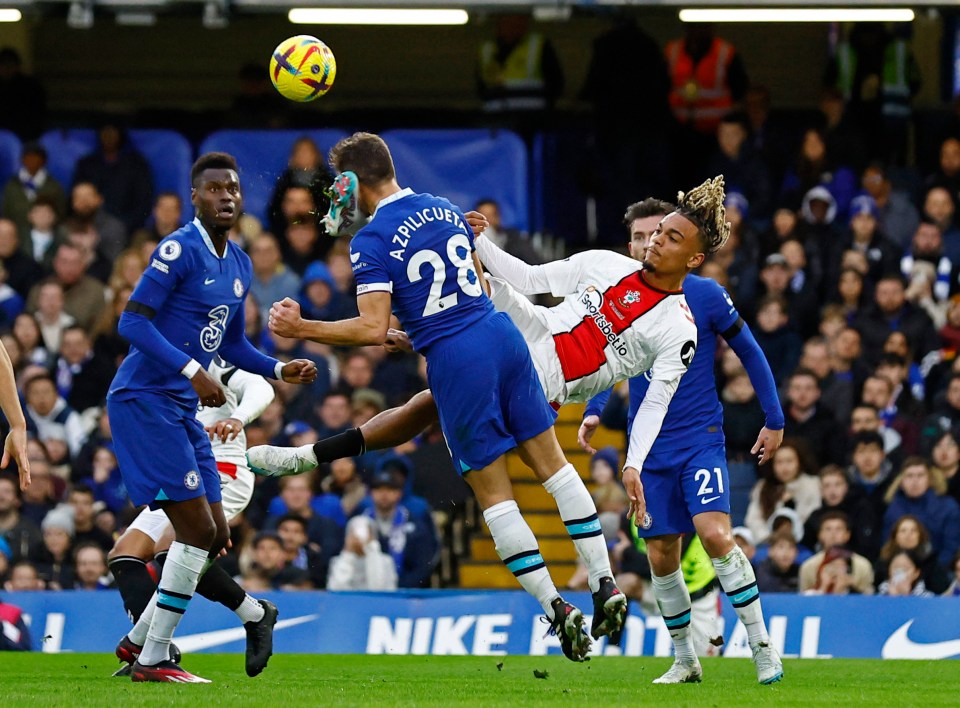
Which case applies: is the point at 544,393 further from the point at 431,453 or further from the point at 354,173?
the point at 431,453

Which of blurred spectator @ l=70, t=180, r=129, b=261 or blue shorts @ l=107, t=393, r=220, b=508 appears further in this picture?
blurred spectator @ l=70, t=180, r=129, b=261

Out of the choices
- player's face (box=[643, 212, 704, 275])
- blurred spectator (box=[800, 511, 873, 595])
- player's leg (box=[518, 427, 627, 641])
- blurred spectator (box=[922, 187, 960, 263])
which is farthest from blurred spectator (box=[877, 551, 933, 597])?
player's leg (box=[518, 427, 627, 641])

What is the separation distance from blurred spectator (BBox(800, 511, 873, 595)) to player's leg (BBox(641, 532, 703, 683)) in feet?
13.6

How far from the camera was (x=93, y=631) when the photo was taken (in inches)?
517

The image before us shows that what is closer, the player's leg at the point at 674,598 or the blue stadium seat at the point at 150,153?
the player's leg at the point at 674,598

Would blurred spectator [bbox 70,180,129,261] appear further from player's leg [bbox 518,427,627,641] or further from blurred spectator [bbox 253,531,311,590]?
player's leg [bbox 518,427,627,641]

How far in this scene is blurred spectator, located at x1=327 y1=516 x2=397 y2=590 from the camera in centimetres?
1429

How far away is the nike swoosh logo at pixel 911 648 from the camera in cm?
1257

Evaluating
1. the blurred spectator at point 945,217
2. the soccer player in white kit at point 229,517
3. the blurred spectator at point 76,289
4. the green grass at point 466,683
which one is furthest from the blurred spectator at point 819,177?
the soccer player in white kit at point 229,517

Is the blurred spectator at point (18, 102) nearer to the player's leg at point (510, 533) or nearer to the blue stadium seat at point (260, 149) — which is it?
the blue stadium seat at point (260, 149)

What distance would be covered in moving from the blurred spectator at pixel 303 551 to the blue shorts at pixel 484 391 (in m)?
6.18

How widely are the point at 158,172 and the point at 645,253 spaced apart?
31.3 feet

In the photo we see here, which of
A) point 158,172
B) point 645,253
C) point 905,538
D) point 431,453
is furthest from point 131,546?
point 158,172

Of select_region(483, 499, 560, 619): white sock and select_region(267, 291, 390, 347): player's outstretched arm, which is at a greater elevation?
select_region(267, 291, 390, 347): player's outstretched arm
